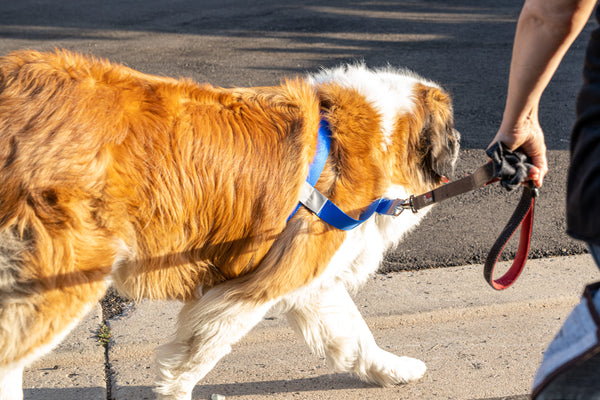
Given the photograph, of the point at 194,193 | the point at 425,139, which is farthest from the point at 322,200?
the point at 425,139

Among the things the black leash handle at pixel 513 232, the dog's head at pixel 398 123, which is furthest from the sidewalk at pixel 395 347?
the dog's head at pixel 398 123

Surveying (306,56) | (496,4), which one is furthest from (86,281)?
(496,4)

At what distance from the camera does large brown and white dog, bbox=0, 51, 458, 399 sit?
2.03 meters

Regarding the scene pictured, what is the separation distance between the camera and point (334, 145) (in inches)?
95.8

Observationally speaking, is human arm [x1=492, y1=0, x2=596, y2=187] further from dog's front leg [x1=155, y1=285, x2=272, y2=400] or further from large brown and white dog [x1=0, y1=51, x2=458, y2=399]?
dog's front leg [x1=155, y1=285, x2=272, y2=400]

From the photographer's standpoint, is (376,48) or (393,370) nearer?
(393,370)

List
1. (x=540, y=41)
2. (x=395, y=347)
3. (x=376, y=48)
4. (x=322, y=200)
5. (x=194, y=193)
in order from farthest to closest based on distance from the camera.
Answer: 1. (x=376, y=48)
2. (x=395, y=347)
3. (x=322, y=200)
4. (x=194, y=193)
5. (x=540, y=41)

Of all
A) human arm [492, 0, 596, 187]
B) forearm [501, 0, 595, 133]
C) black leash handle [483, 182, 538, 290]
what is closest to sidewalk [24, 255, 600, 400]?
black leash handle [483, 182, 538, 290]

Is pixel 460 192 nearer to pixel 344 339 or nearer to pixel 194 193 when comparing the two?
pixel 344 339

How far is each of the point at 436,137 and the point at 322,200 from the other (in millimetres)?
642

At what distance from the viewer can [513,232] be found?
2381 mm

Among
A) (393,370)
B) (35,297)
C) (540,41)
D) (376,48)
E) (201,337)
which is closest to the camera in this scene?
(540,41)

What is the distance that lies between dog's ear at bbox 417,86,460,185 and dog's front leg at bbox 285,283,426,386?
2.19 feet

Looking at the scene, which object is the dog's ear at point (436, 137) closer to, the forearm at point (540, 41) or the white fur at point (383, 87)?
the white fur at point (383, 87)
